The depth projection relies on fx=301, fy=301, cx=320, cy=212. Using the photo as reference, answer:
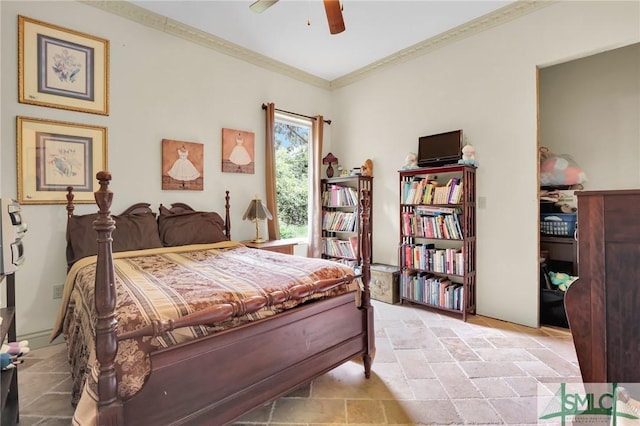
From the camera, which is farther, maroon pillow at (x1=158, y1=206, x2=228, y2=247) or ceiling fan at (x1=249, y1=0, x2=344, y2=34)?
maroon pillow at (x1=158, y1=206, x2=228, y2=247)

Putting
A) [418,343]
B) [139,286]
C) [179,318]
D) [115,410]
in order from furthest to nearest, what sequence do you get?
[418,343] < [139,286] < [179,318] < [115,410]

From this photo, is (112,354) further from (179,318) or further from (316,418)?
(316,418)

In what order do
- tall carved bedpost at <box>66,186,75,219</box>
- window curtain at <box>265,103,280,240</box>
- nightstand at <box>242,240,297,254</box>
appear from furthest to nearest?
window curtain at <box>265,103,280,240</box>
nightstand at <box>242,240,297,254</box>
tall carved bedpost at <box>66,186,75,219</box>

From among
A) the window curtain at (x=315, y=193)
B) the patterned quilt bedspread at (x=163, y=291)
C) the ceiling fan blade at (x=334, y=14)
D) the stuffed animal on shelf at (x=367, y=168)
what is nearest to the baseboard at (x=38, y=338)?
the patterned quilt bedspread at (x=163, y=291)

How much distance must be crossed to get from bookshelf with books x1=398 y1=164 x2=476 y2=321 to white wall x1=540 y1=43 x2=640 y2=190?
46.1 inches

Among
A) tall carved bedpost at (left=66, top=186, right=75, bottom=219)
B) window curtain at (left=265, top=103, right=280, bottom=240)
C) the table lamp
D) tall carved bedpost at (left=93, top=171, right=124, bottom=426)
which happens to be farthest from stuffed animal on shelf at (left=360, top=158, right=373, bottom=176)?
tall carved bedpost at (left=93, top=171, right=124, bottom=426)

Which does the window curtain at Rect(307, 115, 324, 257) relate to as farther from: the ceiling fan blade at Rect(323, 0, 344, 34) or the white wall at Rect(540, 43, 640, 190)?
the white wall at Rect(540, 43, 640, 190)

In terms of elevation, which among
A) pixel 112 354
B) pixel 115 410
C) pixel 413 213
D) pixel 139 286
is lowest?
pixel 115 410

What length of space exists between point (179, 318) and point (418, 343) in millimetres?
2041

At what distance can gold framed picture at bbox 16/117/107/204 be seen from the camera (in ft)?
7.94

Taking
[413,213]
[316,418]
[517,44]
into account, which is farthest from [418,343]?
[517,44]

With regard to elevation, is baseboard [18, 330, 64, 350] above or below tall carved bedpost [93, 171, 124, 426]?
below

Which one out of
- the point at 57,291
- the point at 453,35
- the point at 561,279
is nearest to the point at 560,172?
the point at 561,279

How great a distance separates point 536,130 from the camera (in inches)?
110
